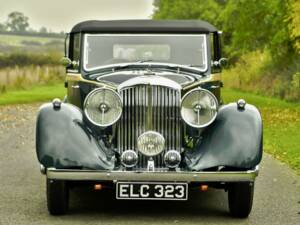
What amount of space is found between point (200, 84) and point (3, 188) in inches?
113

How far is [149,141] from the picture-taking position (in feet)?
29.7

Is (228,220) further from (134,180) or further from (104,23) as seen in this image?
(104,23)

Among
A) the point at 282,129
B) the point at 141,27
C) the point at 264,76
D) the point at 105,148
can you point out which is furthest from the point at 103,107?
the point at 264,76

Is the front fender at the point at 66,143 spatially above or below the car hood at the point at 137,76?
below

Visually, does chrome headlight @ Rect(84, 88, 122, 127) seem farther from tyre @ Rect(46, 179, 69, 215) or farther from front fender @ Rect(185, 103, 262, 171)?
front fender @ Rect(185, 103, 262, 171)

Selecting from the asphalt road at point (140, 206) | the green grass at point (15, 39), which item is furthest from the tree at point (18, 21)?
the asphalt road at point (140, 206)

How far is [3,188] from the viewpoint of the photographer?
10859 mm

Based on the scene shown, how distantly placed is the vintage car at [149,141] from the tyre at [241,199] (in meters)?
0.01

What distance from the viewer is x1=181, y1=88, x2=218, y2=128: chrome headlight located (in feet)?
29.8

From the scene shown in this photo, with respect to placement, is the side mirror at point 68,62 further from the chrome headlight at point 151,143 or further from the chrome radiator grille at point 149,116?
the chrome headlight at point 151,143

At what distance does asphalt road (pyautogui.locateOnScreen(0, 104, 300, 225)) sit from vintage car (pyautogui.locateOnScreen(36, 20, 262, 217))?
0.28m

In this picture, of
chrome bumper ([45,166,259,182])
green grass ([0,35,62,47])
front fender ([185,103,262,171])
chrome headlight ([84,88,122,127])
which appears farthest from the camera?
green grass ([0,35,62,47])

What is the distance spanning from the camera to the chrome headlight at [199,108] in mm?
9070

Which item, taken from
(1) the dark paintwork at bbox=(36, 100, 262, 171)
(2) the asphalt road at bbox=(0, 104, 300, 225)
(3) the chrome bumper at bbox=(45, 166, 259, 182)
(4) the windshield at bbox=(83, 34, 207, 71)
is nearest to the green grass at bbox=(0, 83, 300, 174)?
(2) the asphalt road at bbox=(0, 104, 300, 225)
